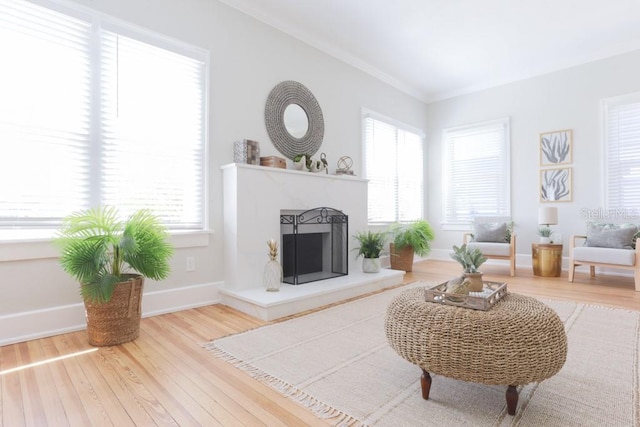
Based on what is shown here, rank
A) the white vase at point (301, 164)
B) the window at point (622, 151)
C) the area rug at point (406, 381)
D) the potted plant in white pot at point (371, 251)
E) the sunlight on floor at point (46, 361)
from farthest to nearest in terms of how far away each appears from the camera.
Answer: the window at point (622, 151) → the potted plant in white pot at point (371, 251) → the white vase at point (301, 164) → the sunlight on floor at point (46, 361) → the area rug at point (406, 381)

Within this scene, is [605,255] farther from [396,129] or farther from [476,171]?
[396,129]

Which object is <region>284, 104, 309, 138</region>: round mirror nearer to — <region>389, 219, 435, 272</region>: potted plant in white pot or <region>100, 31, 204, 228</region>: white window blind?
<region>100, 31, 204, 228</region>: white window blind

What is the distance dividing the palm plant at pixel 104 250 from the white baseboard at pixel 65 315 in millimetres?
462

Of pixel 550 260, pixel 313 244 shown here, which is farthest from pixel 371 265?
pixel 550 260

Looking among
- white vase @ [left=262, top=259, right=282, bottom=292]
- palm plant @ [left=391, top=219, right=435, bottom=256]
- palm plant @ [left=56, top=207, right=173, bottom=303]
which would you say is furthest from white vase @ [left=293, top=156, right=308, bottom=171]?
palm plant @ [left=391, top=219, right=435, bottom=256]

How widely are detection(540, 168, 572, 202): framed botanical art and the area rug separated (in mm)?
2865

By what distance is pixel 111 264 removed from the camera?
7.95 ft

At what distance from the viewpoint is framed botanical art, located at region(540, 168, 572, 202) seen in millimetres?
5000

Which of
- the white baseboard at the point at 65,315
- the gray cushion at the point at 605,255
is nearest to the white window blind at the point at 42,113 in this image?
the white baseboard at the point at 65,315

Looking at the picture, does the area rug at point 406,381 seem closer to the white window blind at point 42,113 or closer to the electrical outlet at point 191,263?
the electrical outlet at point 191,263

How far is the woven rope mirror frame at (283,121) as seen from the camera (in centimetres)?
378

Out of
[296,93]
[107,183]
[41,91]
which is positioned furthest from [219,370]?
[296,93]

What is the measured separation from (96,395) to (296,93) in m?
3.41

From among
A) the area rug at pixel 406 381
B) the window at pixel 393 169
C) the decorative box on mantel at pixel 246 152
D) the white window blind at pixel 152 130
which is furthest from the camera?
the window at pixel 393 169
